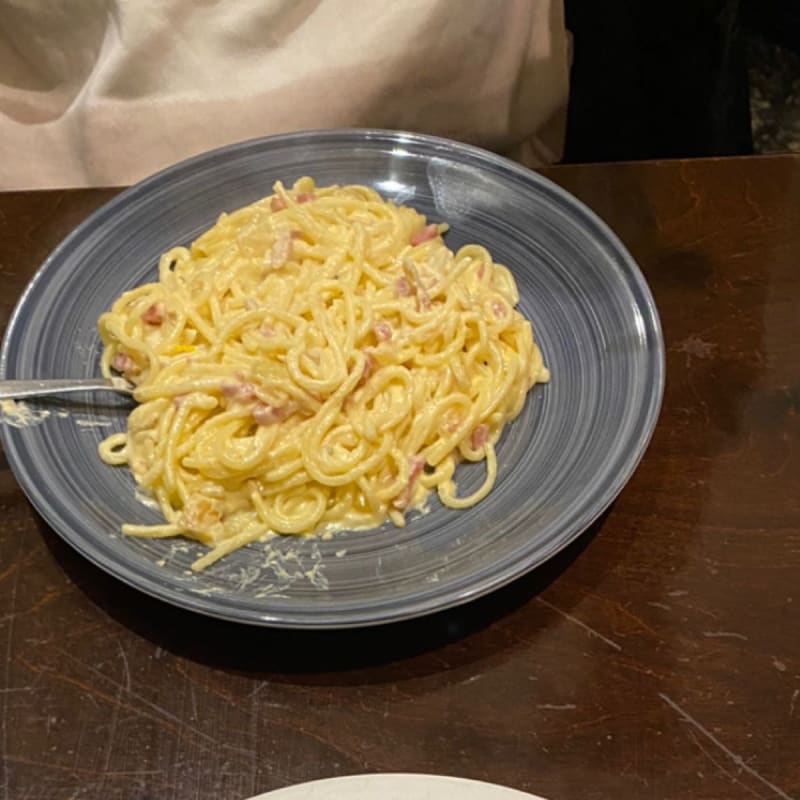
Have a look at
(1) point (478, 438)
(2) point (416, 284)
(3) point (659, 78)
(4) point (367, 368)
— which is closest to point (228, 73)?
(2) point (416, 284)

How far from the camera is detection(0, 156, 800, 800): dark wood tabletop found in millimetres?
1094

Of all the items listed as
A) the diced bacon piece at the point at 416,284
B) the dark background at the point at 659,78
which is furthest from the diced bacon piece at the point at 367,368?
the dark background at the point at 659,78

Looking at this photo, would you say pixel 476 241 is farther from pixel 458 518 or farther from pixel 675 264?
pixel 458 518

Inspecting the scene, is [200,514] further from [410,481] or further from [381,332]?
[381,332]

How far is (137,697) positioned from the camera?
1.16m

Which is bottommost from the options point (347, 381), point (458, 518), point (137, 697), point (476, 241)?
point (137, 697)

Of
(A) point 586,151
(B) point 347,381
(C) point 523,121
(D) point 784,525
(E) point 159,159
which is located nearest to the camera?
(D) point 784,525

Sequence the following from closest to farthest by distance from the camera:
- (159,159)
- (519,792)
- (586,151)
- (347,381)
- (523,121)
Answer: (519,792) → (347,381) → (159,159) → (523,121) → (586,151)

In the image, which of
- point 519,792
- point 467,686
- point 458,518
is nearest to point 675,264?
point 458,518

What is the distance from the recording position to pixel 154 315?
1.50 m

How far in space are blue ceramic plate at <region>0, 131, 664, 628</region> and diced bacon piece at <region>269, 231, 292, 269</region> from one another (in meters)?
0.18

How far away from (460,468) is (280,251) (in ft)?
1.55

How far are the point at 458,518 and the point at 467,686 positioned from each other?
0.23 m

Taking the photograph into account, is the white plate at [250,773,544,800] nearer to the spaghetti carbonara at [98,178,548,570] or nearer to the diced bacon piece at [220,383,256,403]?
the spaghetti carbonara at [98,178,548,570]
